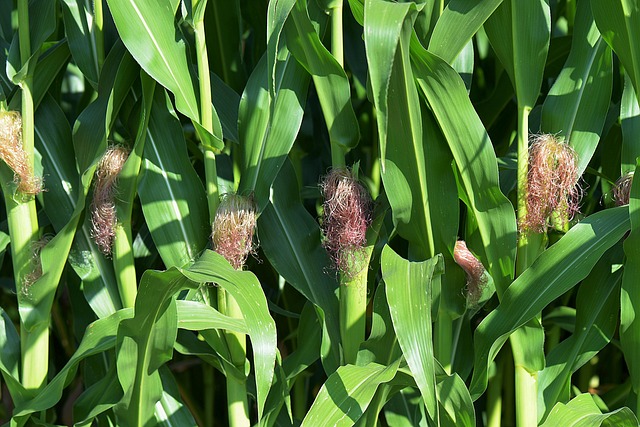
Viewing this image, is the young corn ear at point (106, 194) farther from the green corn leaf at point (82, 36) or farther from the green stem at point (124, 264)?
the green corn leaf at point (82, 36)

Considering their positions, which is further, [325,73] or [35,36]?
[35,36]

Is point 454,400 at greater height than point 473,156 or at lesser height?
lesser

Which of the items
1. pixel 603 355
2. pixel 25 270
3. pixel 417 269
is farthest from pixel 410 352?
pixel 603 355

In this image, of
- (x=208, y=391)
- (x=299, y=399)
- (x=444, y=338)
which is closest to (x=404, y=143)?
(x=444, y=338)

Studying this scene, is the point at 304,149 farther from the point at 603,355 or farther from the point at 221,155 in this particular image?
the point at 603,355

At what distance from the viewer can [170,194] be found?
1176 millimetres

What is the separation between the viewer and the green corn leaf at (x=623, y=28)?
39.3 inches

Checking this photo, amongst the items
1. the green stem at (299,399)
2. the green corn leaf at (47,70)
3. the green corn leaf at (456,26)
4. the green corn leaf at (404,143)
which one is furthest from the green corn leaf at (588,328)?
the green corn leaf at (47,70)

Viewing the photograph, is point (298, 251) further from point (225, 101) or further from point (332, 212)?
point (225, 101)

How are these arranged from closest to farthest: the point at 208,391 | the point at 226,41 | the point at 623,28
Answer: the point at 623,28 → the point at 226,41 → the point at 208,391

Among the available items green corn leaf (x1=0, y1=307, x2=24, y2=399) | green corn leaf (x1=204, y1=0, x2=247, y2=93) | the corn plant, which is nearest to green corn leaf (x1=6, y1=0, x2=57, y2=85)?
the corn plant

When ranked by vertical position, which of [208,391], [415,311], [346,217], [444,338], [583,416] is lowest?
[208,391]

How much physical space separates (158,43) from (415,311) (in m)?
0.52

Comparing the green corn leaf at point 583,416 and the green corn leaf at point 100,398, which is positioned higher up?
the green corn leaf at point 100,398
